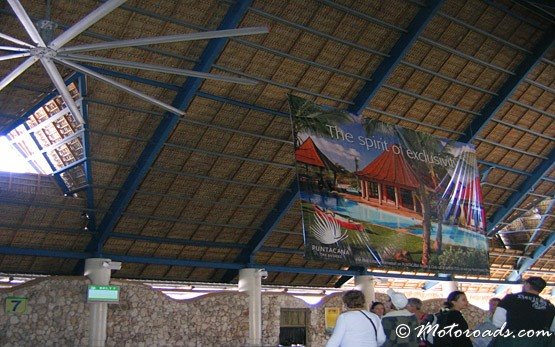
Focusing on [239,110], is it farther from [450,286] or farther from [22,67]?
[450,286]

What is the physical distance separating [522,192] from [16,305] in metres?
15.6

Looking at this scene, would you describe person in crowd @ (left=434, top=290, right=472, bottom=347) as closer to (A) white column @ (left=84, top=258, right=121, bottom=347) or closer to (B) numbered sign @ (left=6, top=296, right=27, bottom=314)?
(A) white column @ (left=84, top=258, right=121, bottom=347)

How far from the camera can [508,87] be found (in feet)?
56.0

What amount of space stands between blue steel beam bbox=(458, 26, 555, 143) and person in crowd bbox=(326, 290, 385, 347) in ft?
45.3

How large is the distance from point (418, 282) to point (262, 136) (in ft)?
37.7

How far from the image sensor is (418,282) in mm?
23922

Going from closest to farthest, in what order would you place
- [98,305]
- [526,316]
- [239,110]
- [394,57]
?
[526,316], [239,110], [394,57], [98,305]

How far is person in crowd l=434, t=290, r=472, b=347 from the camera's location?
5.48m

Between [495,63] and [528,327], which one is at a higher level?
[495,63]

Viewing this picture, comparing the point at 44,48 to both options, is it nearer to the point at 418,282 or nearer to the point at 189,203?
the point at 189,203

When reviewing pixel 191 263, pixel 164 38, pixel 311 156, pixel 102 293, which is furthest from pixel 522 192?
pixel 164 38

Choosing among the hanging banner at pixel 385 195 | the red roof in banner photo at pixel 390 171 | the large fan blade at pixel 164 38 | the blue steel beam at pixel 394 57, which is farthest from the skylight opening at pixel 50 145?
the blue steel beam at pixel 394 57

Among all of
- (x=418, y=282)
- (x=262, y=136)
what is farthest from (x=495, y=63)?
(x=418, y=282)

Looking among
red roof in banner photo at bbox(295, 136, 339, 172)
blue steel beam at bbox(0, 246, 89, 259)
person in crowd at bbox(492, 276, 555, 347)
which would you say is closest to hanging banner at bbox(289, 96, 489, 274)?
red roof in banner photo at bbox(295, 136, 339, 172)
